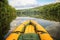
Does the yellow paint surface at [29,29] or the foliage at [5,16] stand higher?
the foliage at [5,16]

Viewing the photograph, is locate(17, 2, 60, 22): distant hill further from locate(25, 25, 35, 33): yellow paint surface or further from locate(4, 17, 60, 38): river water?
locate(25, 25, 35, 33): yellow paint surface

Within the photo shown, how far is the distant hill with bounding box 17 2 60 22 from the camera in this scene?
2.42 meters

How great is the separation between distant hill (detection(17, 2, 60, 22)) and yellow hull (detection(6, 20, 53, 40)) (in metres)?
0.13

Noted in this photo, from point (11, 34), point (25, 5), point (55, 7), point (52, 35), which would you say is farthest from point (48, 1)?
point (11, 34)

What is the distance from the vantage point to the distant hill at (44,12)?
7.95ft

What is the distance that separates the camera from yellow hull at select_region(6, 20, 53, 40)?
2.24 metres

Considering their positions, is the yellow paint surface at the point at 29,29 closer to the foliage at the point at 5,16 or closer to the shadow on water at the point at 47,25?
the shadow on water at the point at 47,25

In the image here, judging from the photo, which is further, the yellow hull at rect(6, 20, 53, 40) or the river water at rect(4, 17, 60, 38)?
the river water at rect(4, 17, 60, 38)

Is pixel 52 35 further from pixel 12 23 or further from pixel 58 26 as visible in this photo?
pixel 12 23

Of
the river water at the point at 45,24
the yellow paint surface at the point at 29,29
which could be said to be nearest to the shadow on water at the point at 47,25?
the river water at the point at 45,24

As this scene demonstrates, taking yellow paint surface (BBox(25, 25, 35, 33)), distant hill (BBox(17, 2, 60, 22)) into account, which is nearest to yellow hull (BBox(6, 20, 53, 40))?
yellow paint surface (BBox(25, 25, 35, 33))

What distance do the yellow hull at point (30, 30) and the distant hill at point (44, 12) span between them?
0.44 ft

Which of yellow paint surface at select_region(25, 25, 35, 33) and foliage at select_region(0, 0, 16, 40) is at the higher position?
foliage at select_region(0, 0, 16, 40)

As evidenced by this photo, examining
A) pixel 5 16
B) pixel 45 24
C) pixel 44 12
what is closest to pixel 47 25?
pixel 45 24
